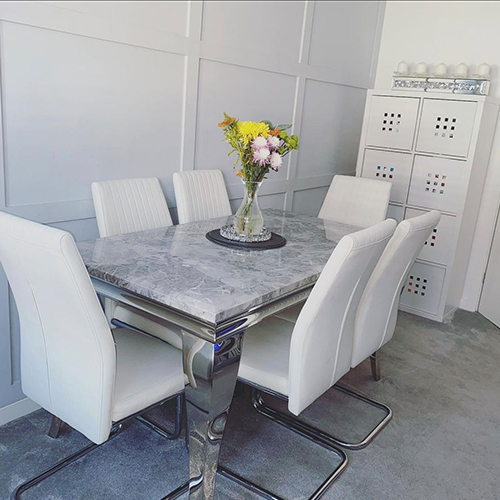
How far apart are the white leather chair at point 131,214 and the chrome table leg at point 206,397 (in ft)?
1.30

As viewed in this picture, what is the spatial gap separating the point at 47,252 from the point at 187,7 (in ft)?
5.63

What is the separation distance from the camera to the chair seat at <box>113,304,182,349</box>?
6.29 ft

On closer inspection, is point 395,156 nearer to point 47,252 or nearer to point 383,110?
point 383,110

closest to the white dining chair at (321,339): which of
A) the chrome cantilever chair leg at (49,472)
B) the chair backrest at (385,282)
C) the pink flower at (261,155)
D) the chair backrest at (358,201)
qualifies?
the chair backrest at (385,282)

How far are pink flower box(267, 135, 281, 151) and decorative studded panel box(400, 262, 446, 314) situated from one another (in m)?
1.98

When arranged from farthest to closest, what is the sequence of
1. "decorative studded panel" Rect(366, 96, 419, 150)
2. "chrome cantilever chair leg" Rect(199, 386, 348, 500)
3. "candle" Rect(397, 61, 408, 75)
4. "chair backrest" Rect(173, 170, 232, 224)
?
"candle" Rect(397, 61, 408, 75) < "decorative studded panel" Rect(366, 96, 419, 150) < "chair backrest" Rect(173, 170, 232, 224) < "chrome cantilever chair leg" Rect(199, 386, 348, 500)

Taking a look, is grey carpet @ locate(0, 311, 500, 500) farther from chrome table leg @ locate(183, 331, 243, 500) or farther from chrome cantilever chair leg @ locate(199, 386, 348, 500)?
chrome table leg @ locate(183, 331, 243, 500)

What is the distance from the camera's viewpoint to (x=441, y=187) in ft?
11.1

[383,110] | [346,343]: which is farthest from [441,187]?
[346,343]

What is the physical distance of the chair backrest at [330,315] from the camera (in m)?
1.50

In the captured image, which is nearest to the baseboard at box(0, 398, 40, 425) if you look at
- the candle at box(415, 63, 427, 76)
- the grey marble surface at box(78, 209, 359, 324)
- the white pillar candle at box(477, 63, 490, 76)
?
the grey marble surface at box(78, 209, 359, 324)

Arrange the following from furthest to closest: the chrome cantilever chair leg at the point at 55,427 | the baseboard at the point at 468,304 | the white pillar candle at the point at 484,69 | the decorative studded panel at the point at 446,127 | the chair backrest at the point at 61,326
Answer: the baseboard at the point at 468,304, the white pillar candle at the point at 484,69, the decorative studded panel at the point at 446,127, the chrome cantilever chair leg at the point at 55,427, the chair backrest at the point at 61,326

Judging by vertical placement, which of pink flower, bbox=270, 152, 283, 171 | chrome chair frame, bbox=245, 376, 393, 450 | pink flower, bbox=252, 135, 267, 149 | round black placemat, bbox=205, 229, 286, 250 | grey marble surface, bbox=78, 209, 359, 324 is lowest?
chrome chair frame, bbox=245, 376, 393, 450

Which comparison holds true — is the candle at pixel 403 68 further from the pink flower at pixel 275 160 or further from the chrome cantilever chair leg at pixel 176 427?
the chrome cantilever chair leg at pixel 176 427
